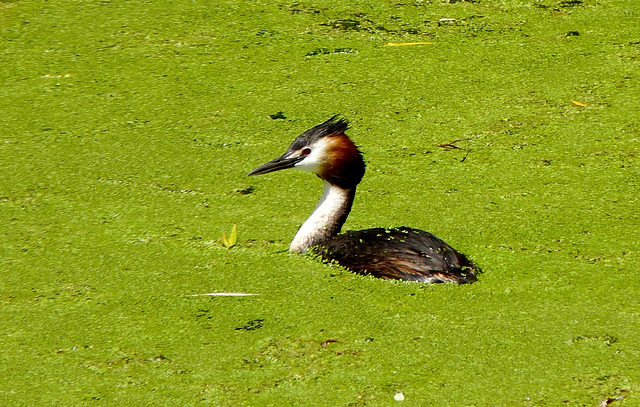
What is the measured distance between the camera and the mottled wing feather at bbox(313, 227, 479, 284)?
153 inches

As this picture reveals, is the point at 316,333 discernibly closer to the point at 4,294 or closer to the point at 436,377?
the point at 436,377

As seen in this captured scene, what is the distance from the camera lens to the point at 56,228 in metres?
4.36

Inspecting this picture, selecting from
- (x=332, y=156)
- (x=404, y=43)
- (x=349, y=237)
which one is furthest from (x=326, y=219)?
(x=404, y=43)

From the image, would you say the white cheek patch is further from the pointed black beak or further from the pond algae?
the pond algae

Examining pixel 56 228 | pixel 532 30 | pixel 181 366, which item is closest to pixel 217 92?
pixel 56 228

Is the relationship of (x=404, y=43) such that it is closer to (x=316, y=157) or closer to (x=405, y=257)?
(x=316, y=157)

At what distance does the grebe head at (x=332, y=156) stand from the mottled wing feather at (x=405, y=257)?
302 millimetres

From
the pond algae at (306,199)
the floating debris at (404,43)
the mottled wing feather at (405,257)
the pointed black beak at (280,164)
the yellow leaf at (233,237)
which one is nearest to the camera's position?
the pond algae at (306,199)

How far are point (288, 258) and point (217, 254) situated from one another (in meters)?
0.29

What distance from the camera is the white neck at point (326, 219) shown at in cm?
420

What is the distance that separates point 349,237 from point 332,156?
376mm

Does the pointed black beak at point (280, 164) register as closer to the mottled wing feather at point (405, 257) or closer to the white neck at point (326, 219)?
the white neck at point (326, 219)

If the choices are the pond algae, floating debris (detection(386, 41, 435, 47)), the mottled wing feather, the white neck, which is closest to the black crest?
the white neck

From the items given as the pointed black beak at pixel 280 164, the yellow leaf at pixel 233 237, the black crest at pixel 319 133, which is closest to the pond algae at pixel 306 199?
the yellow leaf at pixel 233 237
